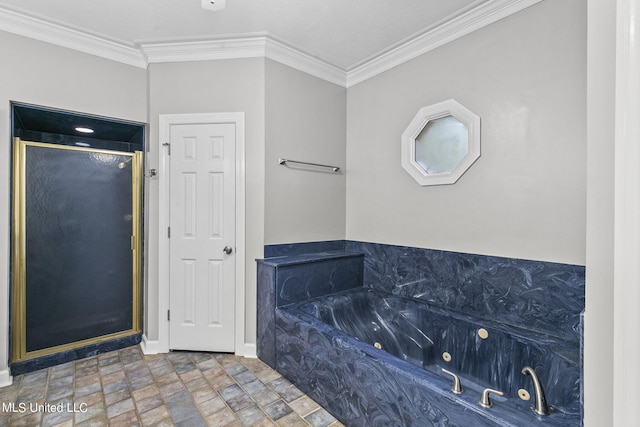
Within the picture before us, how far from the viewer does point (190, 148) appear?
2684 mm

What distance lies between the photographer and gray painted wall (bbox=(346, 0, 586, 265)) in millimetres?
1858

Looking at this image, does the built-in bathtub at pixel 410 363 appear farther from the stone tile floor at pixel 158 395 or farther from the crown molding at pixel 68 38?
the crown molding at pixel 68 38

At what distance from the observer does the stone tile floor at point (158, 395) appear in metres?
1.84

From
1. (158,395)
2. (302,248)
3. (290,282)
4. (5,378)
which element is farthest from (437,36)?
(5,378)

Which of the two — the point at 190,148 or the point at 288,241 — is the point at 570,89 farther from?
the point at 190,148

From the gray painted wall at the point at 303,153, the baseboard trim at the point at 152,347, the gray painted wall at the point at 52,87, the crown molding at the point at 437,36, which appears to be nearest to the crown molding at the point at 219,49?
the gray painted wall at the point at 303,153

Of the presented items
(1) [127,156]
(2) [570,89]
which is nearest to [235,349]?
(1) [127,156]

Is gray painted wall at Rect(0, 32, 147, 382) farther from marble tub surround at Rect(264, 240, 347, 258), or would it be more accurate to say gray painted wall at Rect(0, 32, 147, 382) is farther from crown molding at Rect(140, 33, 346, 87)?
marble tub surround at Rect(264, 240, 347, 258)

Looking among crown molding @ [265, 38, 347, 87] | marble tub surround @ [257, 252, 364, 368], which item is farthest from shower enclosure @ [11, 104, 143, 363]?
crown molding @ [265, 38, 347, 87]

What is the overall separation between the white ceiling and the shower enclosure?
0.86 metres

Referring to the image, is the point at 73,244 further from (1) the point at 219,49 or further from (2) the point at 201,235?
(1) the point at 219,49

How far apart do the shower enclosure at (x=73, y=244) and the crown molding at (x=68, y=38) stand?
1.98 feet

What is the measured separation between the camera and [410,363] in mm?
1624

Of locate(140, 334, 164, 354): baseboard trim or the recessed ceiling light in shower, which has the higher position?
the recessed ceiling light in shower
